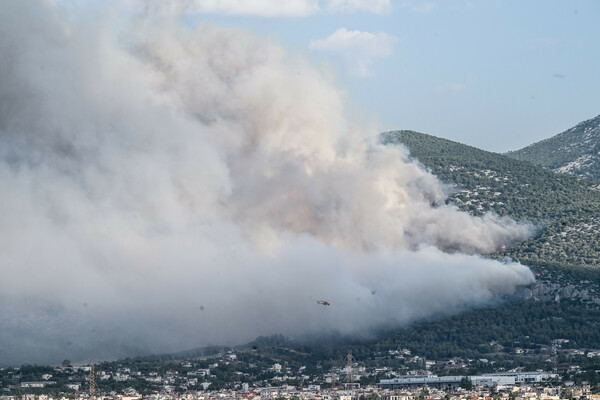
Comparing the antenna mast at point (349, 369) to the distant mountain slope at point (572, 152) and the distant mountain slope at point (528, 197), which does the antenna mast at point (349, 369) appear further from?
the distant mountain slope at point (572, 152)

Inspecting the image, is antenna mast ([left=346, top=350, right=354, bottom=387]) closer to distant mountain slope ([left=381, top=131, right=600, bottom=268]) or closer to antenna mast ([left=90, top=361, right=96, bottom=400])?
antenna mast ([left=90, top=361, right=96, bottom=400])

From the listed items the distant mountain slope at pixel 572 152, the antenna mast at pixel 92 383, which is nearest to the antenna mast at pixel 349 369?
the antenna mast at pixel 92 383

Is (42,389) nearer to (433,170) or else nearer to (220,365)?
(220,365)

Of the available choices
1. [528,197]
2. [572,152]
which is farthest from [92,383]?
[572,152]

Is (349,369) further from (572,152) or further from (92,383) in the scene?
(572,152)

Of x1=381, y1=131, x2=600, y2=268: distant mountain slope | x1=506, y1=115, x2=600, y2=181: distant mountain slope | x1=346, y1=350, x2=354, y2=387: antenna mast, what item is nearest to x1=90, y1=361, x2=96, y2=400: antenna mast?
x1=346, y1=350, x2=354, y2=387: antenna mast

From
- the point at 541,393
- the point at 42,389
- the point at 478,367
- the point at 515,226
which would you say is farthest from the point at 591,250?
the point at 42,389
